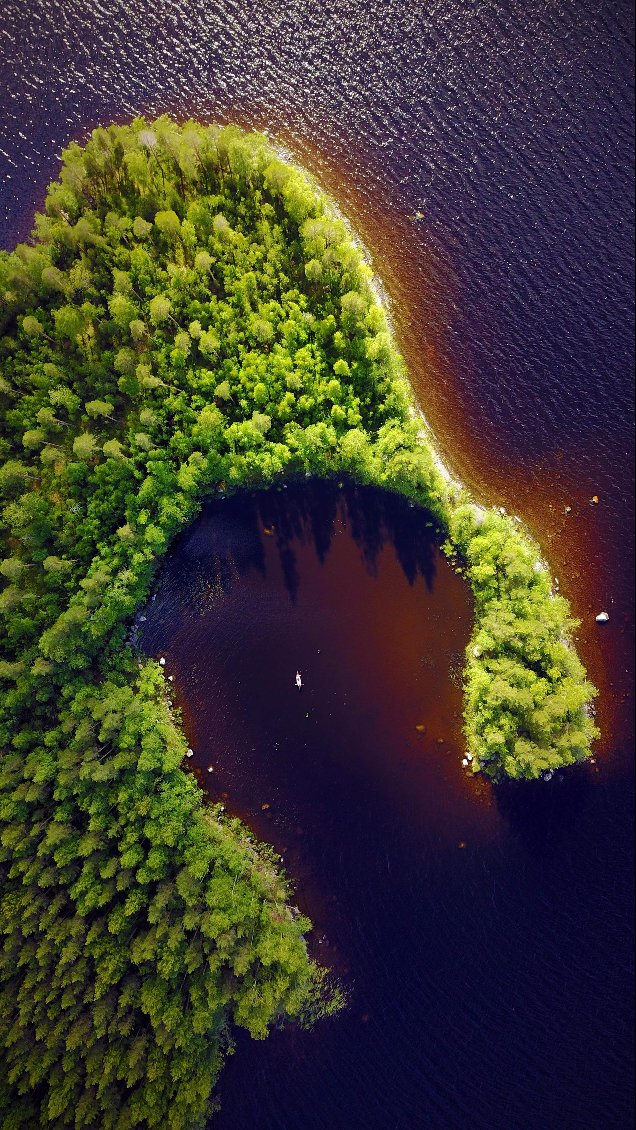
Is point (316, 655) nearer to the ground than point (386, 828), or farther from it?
farther from it

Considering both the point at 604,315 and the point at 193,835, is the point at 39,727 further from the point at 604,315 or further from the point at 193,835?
the point at 604,315

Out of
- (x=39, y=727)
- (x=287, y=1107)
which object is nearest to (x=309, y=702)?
(x=39, y=727)

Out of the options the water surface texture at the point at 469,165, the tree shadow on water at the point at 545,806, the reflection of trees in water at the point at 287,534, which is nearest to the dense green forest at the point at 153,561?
the reflection of trees in water at the point at 287,534

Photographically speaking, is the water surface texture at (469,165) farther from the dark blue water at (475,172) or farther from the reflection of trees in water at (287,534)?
the reflection of trees in water at (287,534)

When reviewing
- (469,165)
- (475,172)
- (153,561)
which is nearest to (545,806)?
(153,561)

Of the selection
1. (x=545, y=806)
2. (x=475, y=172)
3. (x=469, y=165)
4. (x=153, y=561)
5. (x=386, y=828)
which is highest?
(x=469, y=165)

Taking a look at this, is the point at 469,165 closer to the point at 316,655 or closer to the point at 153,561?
the point at 153,561
